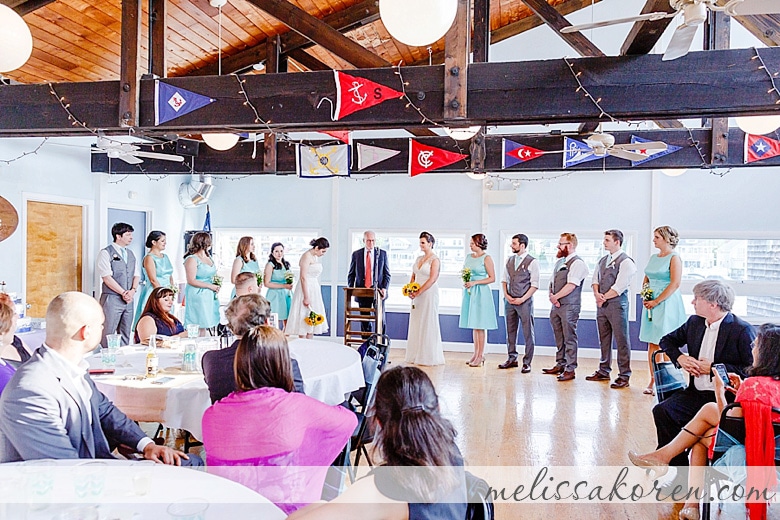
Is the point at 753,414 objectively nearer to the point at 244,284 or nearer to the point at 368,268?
the point at 244,284

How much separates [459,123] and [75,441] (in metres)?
2.86

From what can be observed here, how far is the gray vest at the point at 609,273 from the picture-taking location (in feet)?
19.9

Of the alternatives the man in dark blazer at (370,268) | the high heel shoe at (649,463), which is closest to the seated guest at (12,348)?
the high heel shoe at (649,463)

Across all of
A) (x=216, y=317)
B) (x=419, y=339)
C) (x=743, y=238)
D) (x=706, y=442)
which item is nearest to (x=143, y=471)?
(x=706, y=442)

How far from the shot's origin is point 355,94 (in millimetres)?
3832

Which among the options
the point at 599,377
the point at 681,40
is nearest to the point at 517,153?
the point at 599,377

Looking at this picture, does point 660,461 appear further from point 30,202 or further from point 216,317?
point 30,202

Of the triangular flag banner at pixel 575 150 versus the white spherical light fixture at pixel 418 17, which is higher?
the triangular flag banner at pixel 575 150

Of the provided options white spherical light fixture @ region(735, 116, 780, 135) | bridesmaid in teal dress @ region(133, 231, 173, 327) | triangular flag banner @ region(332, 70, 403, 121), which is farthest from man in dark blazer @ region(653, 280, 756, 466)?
bridesmaid in teal dress @ region(133, 231, 173, 327)

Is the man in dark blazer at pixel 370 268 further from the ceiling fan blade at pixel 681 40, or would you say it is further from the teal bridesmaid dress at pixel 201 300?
the ceiling fan blade at pixel 681 40

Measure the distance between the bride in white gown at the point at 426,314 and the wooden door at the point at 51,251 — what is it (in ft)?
13.8

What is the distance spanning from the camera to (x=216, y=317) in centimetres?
607

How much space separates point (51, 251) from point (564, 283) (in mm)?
6006

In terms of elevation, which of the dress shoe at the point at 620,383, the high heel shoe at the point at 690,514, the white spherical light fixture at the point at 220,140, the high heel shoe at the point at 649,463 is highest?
the white spherical light fixture at the point at 220,140
